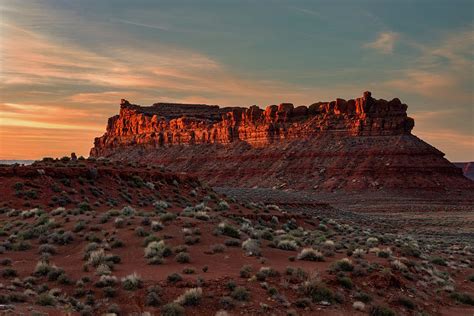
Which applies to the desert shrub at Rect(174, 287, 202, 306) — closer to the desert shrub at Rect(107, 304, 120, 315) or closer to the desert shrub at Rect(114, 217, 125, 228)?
the desert shrub at Rect(107, 304, 120, 315)

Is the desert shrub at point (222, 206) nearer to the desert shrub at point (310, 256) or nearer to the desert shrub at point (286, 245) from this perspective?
the desert shrub at point (286, 245)

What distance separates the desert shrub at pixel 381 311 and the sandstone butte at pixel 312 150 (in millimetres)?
72649

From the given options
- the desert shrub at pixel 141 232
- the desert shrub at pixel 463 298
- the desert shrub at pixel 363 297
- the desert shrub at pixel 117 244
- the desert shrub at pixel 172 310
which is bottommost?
the desert shrub at pixel 463 298

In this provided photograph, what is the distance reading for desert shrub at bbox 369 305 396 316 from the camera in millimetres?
13812

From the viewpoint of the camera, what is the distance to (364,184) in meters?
85.6

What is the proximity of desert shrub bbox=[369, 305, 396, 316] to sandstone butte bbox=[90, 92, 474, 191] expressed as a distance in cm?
7265

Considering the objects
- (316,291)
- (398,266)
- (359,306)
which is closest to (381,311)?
(359,306)

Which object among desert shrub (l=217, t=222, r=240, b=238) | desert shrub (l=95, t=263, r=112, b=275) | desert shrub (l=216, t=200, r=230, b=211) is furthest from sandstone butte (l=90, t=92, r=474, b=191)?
desert shrub (l=95, t=263, r=112, b=275)

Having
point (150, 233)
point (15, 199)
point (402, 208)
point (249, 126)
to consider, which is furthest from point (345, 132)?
point (150, 233)

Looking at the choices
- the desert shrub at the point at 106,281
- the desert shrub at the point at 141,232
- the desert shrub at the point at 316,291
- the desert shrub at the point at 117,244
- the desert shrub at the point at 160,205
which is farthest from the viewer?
the desert shrub at the point at 160,205

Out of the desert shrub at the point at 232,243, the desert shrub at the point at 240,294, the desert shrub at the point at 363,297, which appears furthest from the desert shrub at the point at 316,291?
the desert shrub at the point at 232,243

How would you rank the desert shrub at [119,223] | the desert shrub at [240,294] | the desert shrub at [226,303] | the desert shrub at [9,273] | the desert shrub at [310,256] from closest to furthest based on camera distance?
the desert shrub at [226,303] < the desert shrub at [240,294] < the desert shrub at [9,273] < the desert shrub at [310,256] < the desert shrub at [119,223]

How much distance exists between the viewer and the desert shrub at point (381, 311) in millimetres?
13812

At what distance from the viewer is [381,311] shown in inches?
546
